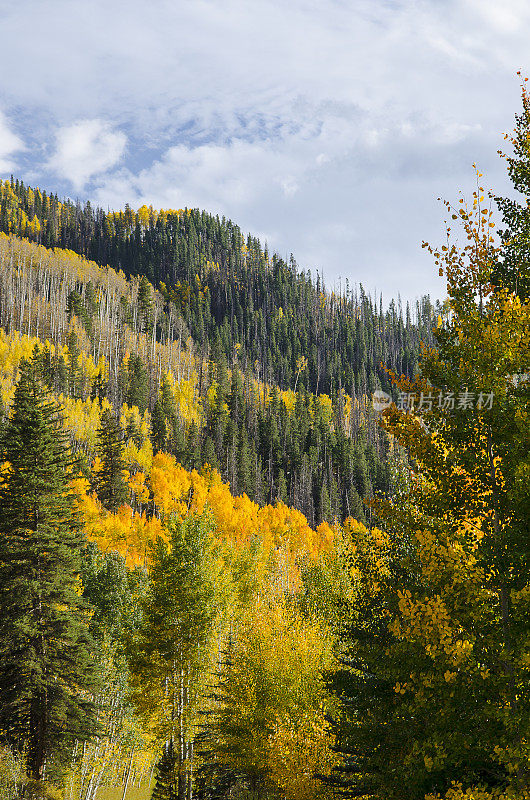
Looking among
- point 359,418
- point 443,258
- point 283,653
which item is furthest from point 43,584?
point 359,418

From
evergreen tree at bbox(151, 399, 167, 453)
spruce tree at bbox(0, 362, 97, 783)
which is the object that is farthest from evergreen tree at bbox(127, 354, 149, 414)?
spruce tree at bbox(0, 362, 97, 783)

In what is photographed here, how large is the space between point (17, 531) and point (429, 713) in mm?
19664

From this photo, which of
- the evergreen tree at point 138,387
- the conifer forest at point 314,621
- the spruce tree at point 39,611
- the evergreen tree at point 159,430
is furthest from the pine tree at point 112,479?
the evergreen tree at point 138,387

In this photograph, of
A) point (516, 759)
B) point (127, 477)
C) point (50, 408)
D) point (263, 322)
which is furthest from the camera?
point (263, 322)

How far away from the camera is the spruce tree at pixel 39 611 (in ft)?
69.8

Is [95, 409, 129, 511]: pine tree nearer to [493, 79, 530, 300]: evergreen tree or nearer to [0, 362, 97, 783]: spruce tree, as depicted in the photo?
[0, 362, 97, 783]: spruce tree

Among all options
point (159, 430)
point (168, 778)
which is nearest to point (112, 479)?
point (159, 430)

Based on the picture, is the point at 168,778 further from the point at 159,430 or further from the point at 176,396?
the point at 176,396

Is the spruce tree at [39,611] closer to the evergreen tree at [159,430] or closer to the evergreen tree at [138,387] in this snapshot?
the evergreen tree at [159,430]

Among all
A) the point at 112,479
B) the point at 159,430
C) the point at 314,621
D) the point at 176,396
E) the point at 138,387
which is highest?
the point at 176,396

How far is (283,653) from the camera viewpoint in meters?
23.2

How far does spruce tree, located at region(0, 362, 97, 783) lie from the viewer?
2128 centimetres

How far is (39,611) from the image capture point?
22.2 metres

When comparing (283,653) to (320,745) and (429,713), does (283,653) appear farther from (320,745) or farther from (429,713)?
(429,713)
